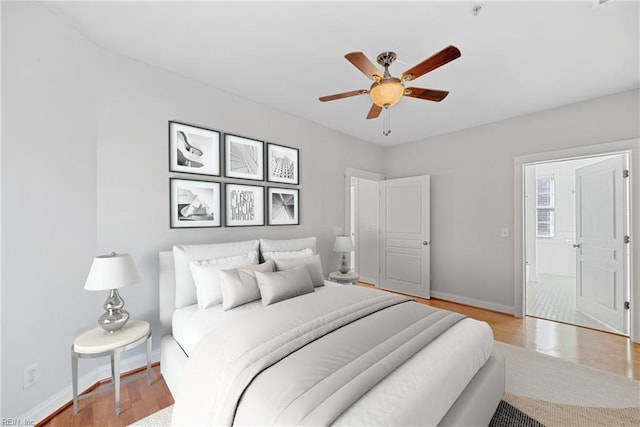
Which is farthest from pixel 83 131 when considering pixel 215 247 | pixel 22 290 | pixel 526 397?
pixel 526 397

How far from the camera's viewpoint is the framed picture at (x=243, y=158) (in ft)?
9.61

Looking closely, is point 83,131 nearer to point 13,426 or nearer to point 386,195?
point 13,426

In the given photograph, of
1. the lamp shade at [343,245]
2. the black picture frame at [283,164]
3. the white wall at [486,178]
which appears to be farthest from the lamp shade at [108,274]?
the white wall at [486,178]

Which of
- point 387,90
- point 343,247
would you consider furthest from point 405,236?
point 387,90

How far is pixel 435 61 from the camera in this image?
1.63m

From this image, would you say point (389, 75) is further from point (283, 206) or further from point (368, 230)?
point (368, 230)

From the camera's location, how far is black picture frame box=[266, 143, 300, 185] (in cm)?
331

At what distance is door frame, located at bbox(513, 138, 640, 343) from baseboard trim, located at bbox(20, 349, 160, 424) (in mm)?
4318

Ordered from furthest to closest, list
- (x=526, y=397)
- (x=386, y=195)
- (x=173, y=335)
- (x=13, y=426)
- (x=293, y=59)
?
(x=386, y=195) → (x=293, y=59) → (x=173, y=335) → (x=526, y=397) → (x=13, y=426)

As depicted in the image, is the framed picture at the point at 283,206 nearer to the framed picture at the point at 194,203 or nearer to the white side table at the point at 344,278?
the framed picture at the point at 194,203

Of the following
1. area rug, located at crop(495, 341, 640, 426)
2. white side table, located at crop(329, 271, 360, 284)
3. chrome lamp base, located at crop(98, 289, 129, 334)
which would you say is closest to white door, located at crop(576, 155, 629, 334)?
area rug, located at crop(495, 341, 640, 426)

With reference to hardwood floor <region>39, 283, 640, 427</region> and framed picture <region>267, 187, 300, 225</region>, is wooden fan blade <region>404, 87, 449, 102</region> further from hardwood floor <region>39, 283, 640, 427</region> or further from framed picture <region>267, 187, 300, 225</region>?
hardwood floor <region>39, 283, 640, 427</region>

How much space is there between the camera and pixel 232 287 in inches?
83.0

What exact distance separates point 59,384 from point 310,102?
330 cm
